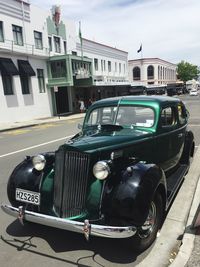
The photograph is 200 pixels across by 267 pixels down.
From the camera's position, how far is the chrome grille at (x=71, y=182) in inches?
150

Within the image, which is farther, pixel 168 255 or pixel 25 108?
pixel 25 108

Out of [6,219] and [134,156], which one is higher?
[134,156]

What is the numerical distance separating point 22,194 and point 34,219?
56 cm

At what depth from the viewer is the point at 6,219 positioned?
5.11 m

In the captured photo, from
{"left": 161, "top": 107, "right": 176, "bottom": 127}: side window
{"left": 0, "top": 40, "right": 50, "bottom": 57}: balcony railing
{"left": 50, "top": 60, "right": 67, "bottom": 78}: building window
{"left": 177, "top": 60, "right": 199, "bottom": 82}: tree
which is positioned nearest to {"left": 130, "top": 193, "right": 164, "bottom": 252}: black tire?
{"left": 161, "top": 107, "right": 176, "bottom": 127}: side window

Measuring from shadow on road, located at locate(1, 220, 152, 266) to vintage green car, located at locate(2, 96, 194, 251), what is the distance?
0.72 feet

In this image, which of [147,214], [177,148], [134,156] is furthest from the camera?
[177,148]

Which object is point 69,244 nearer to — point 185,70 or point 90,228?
point 90,228

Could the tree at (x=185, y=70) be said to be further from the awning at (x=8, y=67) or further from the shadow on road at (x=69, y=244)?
the shadow on road at (x=69, y=244)

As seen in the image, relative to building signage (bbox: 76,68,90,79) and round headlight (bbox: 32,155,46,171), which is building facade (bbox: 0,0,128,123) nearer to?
building signage (bbox: 76,68,90,79)

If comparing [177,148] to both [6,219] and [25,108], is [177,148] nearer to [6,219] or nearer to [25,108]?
[6,219]

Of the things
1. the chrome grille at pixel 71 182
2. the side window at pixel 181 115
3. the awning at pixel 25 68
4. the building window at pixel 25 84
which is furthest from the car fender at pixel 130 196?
the building window at pixel 25 84

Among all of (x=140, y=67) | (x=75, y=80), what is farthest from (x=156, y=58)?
(x=75, y=80)

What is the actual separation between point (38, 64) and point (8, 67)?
5.04m
